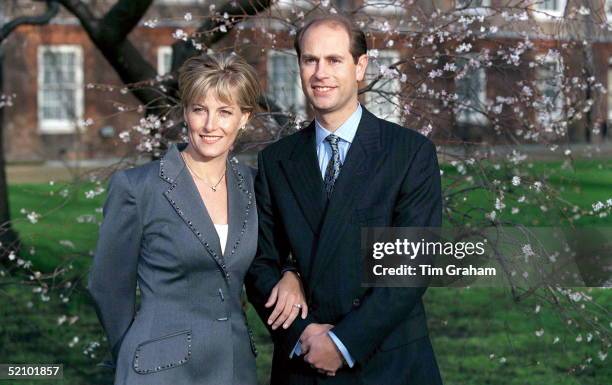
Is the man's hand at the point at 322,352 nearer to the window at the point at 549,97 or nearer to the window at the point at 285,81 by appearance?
the window at the point at 285,81

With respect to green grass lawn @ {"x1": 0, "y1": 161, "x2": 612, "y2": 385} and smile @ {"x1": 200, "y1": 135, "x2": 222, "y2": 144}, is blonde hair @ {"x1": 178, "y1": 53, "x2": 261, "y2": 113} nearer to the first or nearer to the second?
smile @ {"x1": 200, "y1": 135, "x2": 222, "y2": 144}

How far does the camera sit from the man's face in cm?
348

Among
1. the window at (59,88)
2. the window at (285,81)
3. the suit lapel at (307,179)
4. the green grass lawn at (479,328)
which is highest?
the window at (59,88)

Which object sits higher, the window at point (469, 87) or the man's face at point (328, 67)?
the window at point (469, 87)

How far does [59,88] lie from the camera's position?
26.6m

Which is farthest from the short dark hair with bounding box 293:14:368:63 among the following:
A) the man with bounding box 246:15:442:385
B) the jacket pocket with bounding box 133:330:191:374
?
the jacket pocket with bounding box 133:330:191:374

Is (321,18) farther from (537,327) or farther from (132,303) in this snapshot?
(537,327)

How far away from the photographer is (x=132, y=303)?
3.59 m

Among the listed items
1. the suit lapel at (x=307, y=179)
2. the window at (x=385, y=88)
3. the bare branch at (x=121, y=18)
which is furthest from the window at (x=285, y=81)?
the suit lapel at (x=307, y=179)

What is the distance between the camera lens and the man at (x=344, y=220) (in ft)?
11.2

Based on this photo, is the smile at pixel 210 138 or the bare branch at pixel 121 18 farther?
the bare branch at pixel 121 18

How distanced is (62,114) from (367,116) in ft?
83.1

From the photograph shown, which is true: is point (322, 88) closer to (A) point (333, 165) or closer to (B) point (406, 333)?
(A) point (333, 165)

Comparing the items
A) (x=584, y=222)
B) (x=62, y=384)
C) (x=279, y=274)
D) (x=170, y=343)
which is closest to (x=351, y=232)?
(x=279, y=274)
